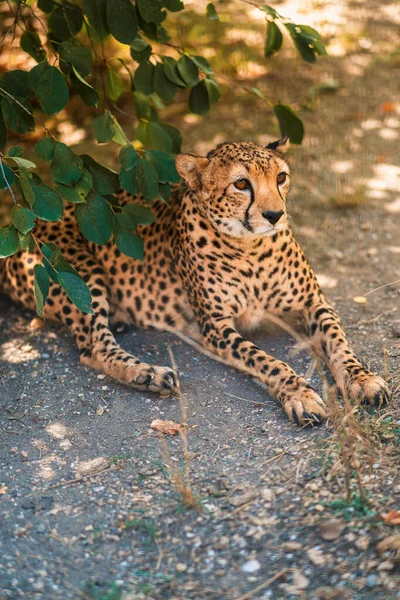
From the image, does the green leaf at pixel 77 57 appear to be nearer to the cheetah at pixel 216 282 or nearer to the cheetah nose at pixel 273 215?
the cheetah at pixel 216 282

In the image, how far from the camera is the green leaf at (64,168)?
15.2 ft

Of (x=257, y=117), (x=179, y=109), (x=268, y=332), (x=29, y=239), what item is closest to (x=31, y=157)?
(x=179, y=109)

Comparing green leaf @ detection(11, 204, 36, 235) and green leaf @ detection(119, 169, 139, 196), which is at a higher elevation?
green leaf @ detection(11, 204, 36, 235)

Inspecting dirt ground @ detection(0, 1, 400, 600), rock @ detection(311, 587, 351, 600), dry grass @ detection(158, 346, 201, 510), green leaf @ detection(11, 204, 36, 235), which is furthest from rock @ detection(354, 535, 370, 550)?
green leaf @ detection(11, 204, 36, 235)

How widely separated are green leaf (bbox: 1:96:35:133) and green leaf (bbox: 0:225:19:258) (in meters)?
0.89

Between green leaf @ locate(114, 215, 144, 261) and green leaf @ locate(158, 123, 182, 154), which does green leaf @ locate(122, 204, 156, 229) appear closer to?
green leaf @ locate(114, 215, 144, 261)

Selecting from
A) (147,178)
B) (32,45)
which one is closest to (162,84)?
(147,178)

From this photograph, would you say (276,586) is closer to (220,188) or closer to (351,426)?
(351,426)

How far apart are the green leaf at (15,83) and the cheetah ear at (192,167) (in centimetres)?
95

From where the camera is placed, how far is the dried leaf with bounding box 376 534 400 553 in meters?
3.49

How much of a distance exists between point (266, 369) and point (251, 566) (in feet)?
5.01

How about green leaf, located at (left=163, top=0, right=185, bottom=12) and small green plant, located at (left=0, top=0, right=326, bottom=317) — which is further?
green leaf, located at (left=163, top=0, right=185, bottom=12)

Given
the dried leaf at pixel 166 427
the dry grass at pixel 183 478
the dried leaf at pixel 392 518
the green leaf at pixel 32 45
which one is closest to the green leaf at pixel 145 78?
the green leaf at pixel 32 45

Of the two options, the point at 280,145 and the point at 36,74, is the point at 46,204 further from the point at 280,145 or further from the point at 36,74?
the point at 280,145
